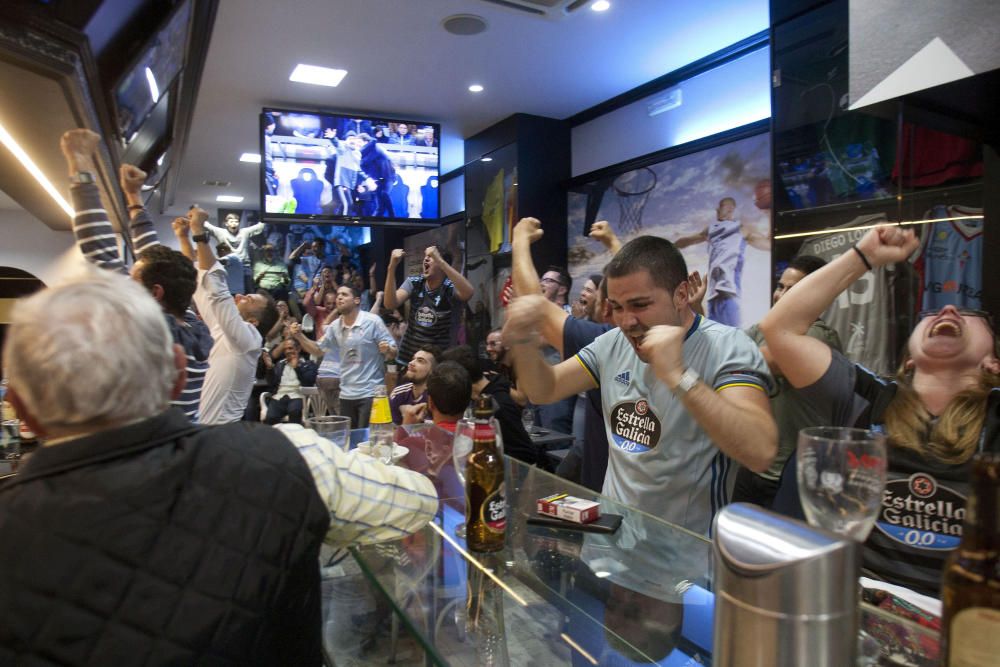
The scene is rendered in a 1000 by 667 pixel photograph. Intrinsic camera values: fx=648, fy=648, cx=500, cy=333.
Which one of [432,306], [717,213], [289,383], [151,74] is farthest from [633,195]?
[151,74]

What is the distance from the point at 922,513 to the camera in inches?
57.7

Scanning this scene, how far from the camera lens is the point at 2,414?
273 cm

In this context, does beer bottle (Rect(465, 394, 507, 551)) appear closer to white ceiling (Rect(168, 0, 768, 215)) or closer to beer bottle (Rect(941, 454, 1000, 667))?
beer bottle (Rect(941, 454, 1000, 667))

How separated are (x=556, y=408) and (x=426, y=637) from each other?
3.86 meters

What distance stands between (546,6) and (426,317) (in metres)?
2.53

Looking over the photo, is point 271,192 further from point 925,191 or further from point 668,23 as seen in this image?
point 925,191

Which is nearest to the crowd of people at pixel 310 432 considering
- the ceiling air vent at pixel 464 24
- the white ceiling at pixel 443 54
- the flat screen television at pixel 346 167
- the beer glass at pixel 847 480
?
the beer glass at pixel 847 480

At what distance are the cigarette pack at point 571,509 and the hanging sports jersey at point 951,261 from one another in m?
1.98

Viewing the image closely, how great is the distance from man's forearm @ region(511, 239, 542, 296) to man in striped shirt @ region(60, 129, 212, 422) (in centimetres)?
114

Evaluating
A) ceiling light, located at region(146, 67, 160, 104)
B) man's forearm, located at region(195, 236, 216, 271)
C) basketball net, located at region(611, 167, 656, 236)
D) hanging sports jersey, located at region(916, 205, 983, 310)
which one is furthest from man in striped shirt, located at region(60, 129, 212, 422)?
basketball net, located at region(611, 167, 656, 236)

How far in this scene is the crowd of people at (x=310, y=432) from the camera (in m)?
0.83

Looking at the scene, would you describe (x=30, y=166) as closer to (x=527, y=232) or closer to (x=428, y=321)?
(x=428, y=321)

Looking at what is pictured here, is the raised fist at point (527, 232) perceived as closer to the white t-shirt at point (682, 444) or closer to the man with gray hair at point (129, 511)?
the white t-shirt at point (682, 444)

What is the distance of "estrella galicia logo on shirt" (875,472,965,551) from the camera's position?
1.43 m
